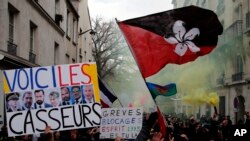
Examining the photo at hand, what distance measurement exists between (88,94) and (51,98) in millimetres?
609

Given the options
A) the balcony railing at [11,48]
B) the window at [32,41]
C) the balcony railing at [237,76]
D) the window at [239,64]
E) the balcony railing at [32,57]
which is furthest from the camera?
the window at [239,64]

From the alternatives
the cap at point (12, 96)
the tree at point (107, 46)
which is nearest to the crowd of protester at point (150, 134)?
the cap at point (12, 96)

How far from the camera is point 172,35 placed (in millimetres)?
8789

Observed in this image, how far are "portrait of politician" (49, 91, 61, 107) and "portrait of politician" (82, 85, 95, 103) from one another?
427 millimetres

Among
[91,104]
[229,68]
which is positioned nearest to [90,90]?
[91,104]

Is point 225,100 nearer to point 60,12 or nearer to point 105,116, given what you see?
point 60,12

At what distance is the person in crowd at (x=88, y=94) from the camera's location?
7.81 meters

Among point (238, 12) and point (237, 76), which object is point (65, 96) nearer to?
point (237, 76)

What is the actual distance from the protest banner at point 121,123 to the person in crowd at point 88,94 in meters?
1.78

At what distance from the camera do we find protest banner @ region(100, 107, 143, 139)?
9.49 meters

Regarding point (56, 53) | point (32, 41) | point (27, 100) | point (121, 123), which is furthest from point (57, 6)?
point (27, 100)

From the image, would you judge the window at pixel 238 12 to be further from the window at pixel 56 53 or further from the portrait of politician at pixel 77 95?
the portrait of politician at pixel 77 95

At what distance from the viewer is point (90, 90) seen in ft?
26.0

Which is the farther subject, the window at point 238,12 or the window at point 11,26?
the window at point 238,12
